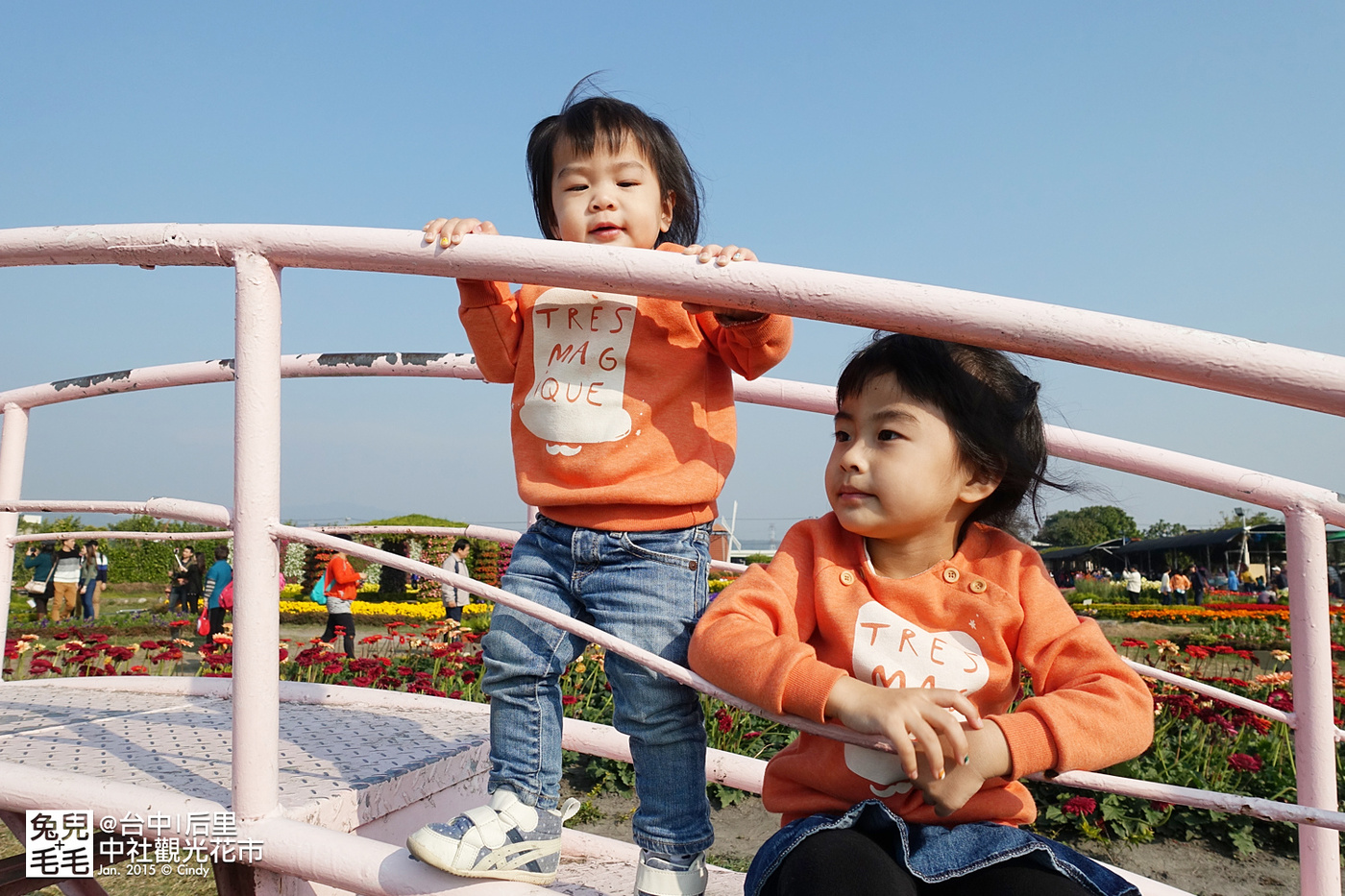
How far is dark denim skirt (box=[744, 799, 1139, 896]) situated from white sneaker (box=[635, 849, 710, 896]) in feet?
0.71

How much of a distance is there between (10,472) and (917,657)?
7.88 feet

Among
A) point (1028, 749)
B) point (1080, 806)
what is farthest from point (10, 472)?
point (1080, 806)

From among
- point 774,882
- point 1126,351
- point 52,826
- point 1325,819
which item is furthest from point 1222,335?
point 52,826

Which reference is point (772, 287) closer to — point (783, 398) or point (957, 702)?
point (957, 702)

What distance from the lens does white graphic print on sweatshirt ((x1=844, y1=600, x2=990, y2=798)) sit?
4.12ft

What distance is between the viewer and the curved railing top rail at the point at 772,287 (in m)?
0.89

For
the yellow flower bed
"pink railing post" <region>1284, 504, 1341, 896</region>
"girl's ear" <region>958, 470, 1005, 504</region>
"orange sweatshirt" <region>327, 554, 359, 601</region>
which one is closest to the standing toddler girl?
"girl's ear" <region>958, 470, 1005, 504</region>

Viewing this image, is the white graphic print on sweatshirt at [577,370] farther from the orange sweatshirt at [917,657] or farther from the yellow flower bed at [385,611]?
the yellow flower bed at [385,611]

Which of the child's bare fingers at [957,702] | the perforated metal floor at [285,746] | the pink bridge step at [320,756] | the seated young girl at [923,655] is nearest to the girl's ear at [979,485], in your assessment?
the seated young girl at [923,655]

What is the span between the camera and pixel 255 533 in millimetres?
1305

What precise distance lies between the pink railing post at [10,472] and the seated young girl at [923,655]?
6.82 feet

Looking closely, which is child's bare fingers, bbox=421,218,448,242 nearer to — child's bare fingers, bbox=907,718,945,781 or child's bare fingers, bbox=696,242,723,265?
child's bare fingers, bbox=696,242,723,265

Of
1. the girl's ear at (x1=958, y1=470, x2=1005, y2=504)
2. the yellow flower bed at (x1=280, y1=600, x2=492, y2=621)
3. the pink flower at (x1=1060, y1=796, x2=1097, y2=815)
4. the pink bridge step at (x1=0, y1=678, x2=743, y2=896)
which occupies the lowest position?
the yellow flower bed at (x1=280, y1=600, x2=492, y2=621)

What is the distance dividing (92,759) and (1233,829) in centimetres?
386
